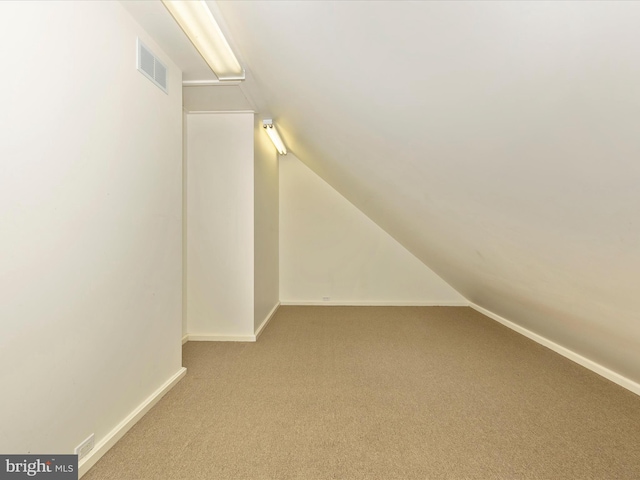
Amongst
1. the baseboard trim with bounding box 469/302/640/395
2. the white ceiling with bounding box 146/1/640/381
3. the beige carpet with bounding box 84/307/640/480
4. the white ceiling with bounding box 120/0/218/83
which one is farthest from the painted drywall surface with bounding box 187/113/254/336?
the baseboard trim with bounding box 469/302/640/395

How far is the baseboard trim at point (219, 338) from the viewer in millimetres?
3705

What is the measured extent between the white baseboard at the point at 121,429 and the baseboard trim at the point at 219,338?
1114 millimetres

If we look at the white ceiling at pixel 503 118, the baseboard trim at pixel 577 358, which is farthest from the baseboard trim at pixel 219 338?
the baseboard trim at pixel 577 358

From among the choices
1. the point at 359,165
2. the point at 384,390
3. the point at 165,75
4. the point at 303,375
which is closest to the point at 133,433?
the point at 303,375

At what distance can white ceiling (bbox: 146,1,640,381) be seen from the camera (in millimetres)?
894

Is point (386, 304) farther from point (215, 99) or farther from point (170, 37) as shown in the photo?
point (170, 37)

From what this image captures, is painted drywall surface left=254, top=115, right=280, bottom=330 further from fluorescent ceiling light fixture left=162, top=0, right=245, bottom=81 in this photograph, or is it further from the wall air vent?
the wall air vent

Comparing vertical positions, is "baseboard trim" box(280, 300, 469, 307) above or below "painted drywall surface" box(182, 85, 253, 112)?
below

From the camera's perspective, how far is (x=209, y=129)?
12.1 ft

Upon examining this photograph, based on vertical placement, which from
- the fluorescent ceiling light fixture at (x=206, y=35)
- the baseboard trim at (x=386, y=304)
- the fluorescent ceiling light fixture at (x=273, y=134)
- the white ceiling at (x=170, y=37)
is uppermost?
the white ceiling at (x=170, y=37)

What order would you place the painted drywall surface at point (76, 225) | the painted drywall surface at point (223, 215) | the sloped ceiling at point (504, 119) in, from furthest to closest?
the painted drywall surface at point (223, 215) → the painted drywall surface at point (76, 225) → the sloped ceiling at point (504, 119)

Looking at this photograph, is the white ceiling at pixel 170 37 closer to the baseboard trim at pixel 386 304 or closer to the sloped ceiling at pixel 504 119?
the sloped ceiling at pixel 504 119

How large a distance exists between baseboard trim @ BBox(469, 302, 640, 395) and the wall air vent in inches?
167

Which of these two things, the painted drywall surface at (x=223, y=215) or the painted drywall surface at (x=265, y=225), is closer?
the painted drywall surface at (x=223, y=215)
